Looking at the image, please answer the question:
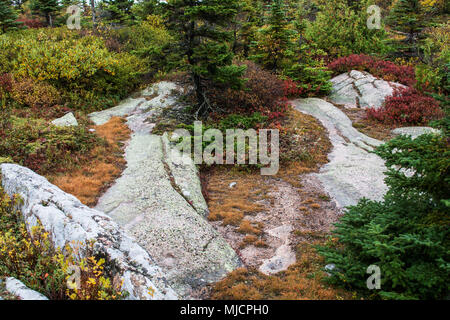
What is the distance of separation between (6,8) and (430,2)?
37.3 metres

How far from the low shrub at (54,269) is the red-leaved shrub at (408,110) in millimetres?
Answer: 16410

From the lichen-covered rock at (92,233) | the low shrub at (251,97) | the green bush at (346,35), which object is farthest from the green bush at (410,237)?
the green bush at (346,35)

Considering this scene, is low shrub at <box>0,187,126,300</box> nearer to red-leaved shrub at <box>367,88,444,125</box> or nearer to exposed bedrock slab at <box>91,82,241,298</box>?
exposed bedrock slab at <box>91,82,241,298</box>

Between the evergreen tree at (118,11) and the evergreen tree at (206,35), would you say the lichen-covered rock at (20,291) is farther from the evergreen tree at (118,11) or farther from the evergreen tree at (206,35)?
the evergreen tree at (118,11)

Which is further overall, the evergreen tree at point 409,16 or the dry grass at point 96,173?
the evergreen tree at point 409,16

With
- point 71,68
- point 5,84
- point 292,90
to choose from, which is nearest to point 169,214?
point 71,68

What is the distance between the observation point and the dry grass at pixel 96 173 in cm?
819

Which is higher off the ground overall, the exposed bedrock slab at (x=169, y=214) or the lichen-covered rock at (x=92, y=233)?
the lichen-covered rock at (x=92, y=233)

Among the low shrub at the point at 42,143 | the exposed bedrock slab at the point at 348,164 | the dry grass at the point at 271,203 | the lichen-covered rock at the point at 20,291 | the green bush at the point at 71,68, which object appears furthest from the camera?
the green bush at the point at 71,68

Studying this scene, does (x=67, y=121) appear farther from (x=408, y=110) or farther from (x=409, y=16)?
(x=409, y=16)

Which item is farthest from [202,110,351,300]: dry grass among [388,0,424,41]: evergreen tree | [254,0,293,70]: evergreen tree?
[388,0,424,41]: evergreen tree

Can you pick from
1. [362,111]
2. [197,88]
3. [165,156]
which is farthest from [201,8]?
[362,111]

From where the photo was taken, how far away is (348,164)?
11.3 metres

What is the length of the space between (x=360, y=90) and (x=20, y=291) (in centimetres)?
2031
